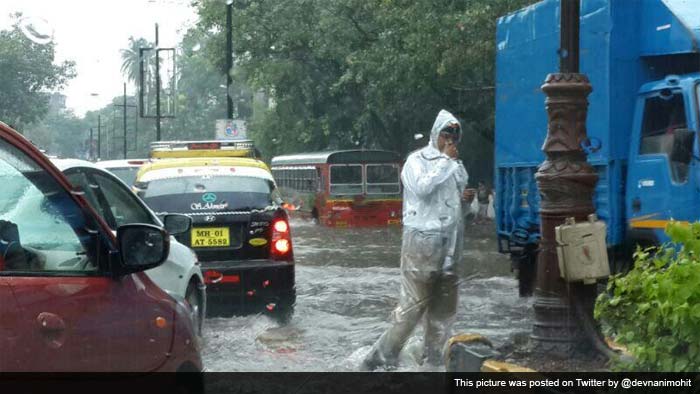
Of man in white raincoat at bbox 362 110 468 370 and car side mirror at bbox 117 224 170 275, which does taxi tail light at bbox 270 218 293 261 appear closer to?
man in white raincoat at bbox 362 110 468 370

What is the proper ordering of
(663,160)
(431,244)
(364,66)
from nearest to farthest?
(431,244)
(663,160)
(364,66)

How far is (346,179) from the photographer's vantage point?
31.6 m

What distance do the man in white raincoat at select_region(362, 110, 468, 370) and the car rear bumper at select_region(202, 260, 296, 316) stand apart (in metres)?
2.49

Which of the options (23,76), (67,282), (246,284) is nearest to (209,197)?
(246,284)

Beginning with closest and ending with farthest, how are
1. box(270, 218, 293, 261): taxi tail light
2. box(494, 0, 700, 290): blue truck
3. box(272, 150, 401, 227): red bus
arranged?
box(494, 0, 700, 290): blue truck < box(270, 218, 293, 261): taxi tail light < box(272, 150, 401, 227): red bus

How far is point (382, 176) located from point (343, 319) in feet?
64.1

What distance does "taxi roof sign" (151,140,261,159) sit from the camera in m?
20.5

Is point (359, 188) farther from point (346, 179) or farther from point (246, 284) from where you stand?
point (246, 284)

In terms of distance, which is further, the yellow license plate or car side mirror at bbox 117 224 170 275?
the yellow license plate

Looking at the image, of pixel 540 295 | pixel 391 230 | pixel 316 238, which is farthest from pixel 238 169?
pixel 391 230

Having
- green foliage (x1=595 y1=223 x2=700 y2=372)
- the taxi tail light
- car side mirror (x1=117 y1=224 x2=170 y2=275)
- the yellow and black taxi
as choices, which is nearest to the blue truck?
the taxi tail light

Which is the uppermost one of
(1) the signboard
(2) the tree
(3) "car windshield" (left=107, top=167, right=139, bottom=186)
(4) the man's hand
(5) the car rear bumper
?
(2) the tree

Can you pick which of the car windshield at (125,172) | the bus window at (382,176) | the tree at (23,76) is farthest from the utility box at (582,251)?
the bus window at (382,176)

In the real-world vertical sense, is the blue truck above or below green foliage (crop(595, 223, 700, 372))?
above
